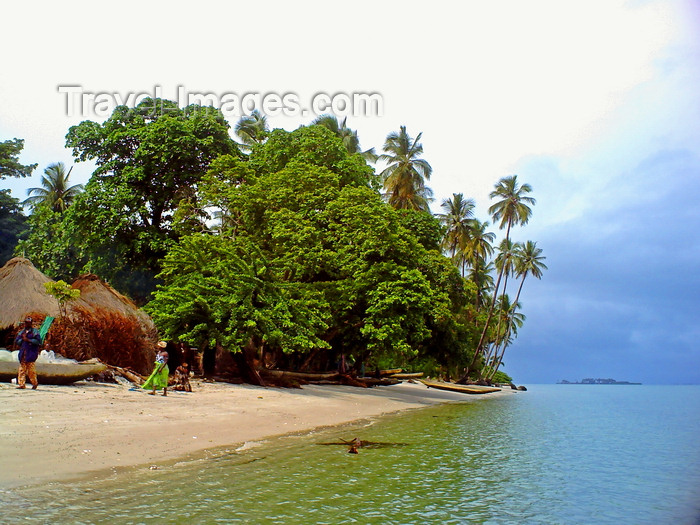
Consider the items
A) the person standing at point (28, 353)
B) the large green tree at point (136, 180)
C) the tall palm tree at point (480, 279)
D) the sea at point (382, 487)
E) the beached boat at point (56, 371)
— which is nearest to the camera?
the sea at point (382, 487)

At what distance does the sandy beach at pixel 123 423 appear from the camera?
6.99m

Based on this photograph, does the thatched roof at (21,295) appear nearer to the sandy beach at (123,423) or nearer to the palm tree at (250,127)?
the sandy beach at (123,423)

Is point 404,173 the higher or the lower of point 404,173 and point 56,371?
the higher

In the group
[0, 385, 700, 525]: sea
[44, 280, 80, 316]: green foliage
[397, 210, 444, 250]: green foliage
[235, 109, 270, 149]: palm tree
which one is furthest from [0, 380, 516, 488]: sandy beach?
[235, 109, 270, 149]: palm tree

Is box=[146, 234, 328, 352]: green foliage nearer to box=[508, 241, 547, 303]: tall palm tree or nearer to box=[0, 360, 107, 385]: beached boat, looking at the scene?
box=[0, 360, 107, 385]: beached boat

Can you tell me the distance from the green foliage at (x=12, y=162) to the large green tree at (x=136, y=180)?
9764mm

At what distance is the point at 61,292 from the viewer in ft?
50.2

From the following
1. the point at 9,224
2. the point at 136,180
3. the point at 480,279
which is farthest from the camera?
the point at 480,279

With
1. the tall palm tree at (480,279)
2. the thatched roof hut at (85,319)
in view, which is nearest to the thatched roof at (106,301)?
the thatched roof hut at (85,319)

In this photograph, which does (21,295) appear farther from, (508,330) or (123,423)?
(508,330)

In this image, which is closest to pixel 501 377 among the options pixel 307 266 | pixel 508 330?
pixel 508 330

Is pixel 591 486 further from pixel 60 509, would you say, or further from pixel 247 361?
pixel 247 361

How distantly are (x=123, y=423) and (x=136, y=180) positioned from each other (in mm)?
20816

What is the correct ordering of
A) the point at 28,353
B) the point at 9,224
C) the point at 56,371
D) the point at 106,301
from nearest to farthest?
the point at 28,353
the point at 56,371
the point at 106,301
the point at 9,224
